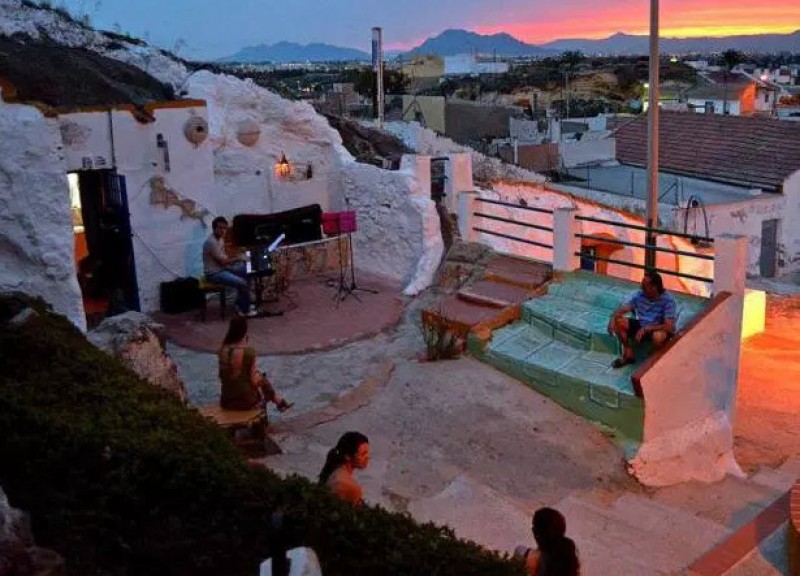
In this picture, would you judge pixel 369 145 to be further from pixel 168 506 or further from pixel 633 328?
pixel 168 506

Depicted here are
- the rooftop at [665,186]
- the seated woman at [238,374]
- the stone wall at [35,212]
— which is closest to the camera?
the seated woman at [238,374]

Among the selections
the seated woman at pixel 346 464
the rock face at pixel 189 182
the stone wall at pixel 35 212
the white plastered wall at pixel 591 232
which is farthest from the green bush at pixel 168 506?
the white plastered wall at pixel 591 232

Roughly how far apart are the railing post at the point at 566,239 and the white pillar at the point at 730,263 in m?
2.01

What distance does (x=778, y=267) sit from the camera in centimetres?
2584

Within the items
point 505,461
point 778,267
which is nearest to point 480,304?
point 505,461

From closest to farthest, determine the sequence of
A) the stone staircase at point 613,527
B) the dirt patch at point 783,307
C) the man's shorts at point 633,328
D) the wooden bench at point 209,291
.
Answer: the stone staircase at point 613,527 → the man's shorts at point 633,328 → the wooden bench at point 209,291 → the dirt patch at point 783,307

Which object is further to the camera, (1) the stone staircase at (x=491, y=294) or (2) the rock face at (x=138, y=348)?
(1) the stone staircase at (x=491, y=294)

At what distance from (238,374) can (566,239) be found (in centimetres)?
531

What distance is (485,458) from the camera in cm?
878

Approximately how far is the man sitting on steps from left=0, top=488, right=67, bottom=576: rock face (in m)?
6.66

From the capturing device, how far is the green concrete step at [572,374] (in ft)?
31.1

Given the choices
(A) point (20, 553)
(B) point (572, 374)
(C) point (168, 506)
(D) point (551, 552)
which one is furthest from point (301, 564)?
(B) point (572, 374)

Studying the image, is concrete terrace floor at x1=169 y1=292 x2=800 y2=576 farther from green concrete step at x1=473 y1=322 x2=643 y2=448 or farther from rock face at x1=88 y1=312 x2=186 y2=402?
rock face at x1=88 y1=312 x2=186 y2=402

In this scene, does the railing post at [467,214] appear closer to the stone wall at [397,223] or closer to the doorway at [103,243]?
the stone wall at [397,223]
